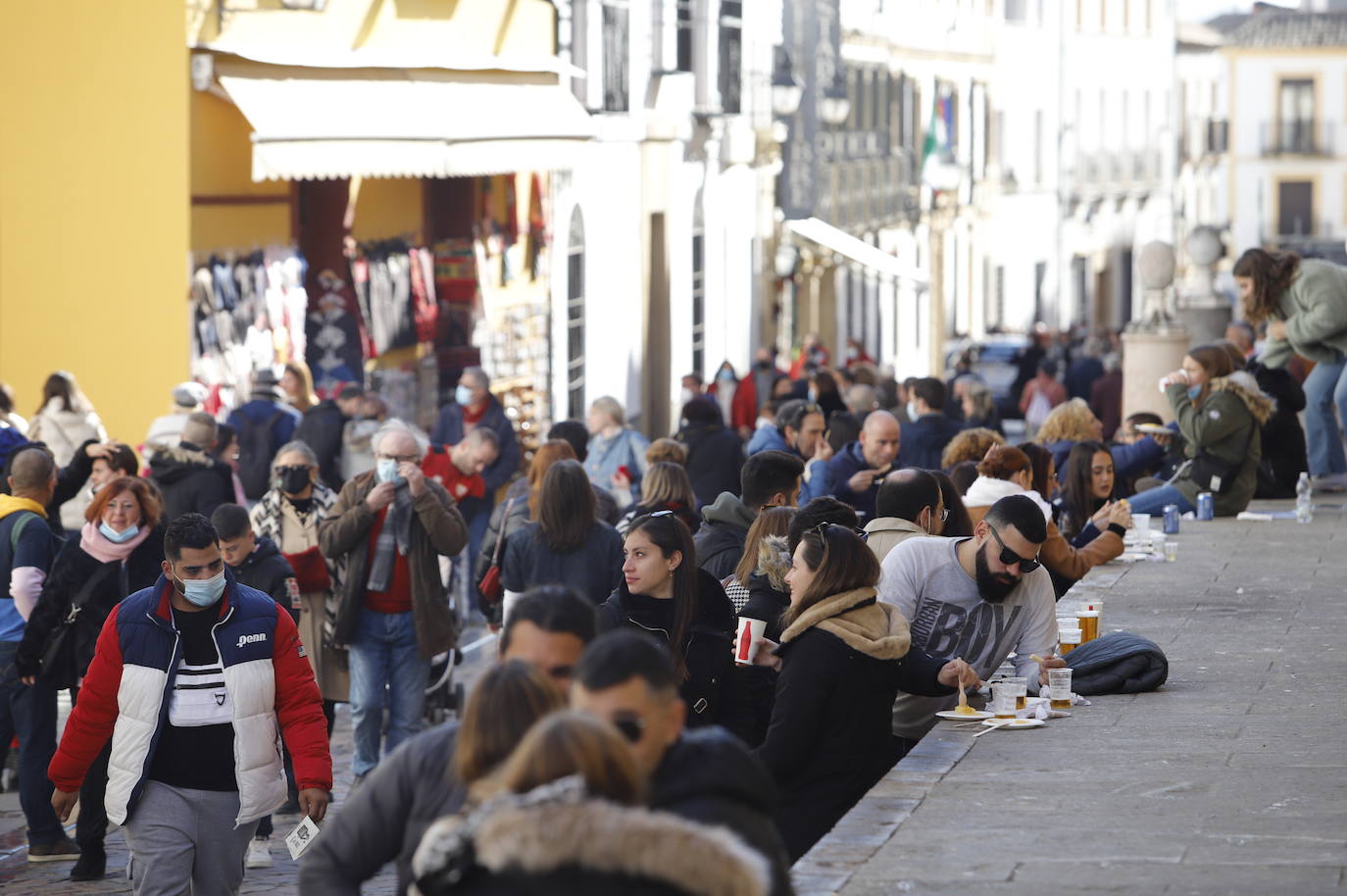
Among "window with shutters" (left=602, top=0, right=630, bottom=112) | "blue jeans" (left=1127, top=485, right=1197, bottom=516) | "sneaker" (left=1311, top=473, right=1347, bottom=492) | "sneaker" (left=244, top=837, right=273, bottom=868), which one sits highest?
"window with shutters" (left=602, top=0, right=630, bottom=112)

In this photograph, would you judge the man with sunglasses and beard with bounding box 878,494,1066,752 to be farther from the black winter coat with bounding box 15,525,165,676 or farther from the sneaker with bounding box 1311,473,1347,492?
the sneaker with bounding box 1311,473,1347,492

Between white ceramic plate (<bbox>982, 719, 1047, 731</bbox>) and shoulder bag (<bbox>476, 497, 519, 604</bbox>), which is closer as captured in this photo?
white ceramic plate (<bbox>982, 719, 1047, 731</bbox>)

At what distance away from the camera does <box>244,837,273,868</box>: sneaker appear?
1009 cm

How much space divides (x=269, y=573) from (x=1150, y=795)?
3665 mm

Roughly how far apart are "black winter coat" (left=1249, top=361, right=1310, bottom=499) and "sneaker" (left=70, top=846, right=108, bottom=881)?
8898 millimetres

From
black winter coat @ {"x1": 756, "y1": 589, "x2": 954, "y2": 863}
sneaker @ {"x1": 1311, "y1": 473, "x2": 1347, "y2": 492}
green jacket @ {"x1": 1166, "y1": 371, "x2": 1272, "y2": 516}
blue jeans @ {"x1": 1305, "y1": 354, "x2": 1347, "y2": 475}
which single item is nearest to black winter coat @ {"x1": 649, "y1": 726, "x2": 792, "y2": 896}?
black winter coat @ {"x1": 756, "y1": 589, "x2": 954, "y2": 863}

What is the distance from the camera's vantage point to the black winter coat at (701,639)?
8102mm

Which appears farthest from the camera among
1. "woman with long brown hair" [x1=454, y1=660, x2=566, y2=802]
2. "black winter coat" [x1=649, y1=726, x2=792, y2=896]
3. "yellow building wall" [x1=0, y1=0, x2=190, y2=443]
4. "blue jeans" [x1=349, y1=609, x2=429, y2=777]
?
"yellow building wall" [x1=0, y1=0, x2=190, y2=443]

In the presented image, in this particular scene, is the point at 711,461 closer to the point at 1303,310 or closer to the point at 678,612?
the point at 1303,310

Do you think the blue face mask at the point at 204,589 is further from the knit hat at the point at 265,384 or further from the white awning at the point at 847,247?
the white awning at the point at 847,247

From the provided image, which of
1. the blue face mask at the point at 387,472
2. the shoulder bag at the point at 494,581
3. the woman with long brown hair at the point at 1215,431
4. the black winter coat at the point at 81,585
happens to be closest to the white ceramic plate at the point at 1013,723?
the shoulder bag at the point at 494,581

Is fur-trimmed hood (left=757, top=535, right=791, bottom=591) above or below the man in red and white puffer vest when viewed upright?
above

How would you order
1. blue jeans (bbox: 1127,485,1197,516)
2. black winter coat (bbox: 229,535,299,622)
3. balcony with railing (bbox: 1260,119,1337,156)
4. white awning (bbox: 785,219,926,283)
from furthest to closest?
balcony with railing (bbox: 1260,119,1337,156) → white awning (bbox: 785,219,926,283) → blue jeans (bbox: 1127,485,1197,516) → black winter coat (bbox: 229,535,299,622)

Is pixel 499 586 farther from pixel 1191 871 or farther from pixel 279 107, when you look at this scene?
pixel 279 107
